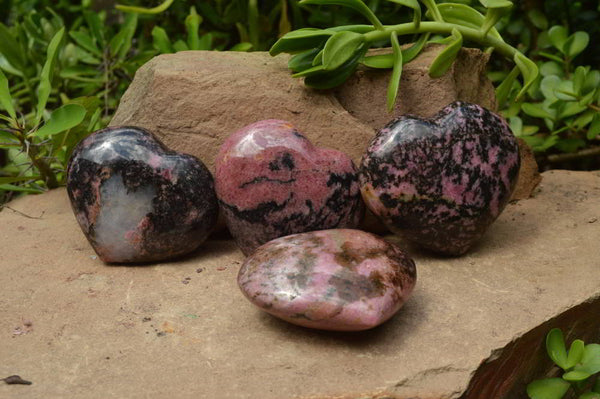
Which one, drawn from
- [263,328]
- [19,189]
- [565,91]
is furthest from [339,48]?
[19,189]

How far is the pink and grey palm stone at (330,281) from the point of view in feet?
4.84

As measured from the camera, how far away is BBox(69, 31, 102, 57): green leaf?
9.02 ft

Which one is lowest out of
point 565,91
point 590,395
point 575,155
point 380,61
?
point 575,155

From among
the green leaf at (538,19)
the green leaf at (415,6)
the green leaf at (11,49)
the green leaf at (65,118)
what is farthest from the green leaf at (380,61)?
the green leaf at (11,49)

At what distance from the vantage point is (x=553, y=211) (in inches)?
85.3

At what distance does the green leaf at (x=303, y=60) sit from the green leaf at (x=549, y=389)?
38.8 inches

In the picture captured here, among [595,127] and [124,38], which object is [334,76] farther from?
[124,38]

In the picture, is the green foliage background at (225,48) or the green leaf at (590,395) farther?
the green foliage background at (225,48)

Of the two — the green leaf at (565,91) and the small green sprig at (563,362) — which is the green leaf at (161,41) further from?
the small green sprig at (563,362)

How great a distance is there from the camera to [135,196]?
5.96 feet

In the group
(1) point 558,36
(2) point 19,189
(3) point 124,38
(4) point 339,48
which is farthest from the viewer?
(3) point 124,38

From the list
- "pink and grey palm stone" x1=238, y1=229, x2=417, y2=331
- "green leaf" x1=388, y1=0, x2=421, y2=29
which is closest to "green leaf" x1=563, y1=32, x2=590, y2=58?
"green leaf" x1=388, y1=0, x2=421, y2=29

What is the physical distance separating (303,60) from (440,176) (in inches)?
20.2

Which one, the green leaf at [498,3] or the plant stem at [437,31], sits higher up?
the green leaf at [498,3]
